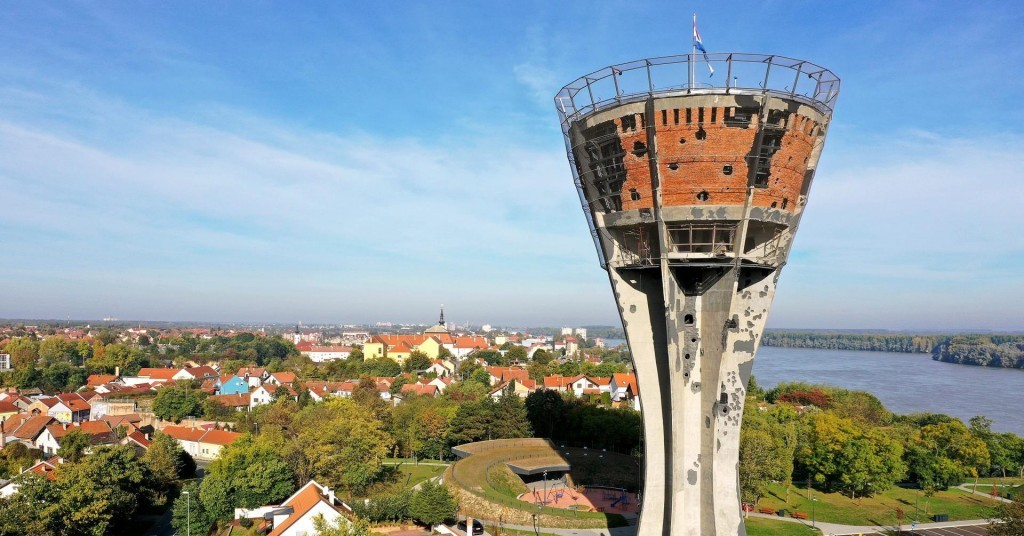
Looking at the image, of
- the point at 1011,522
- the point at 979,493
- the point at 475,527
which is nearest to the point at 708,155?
the point at 1011,522

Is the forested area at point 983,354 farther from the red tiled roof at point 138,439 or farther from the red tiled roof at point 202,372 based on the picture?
the red tiled roof at point 138,439

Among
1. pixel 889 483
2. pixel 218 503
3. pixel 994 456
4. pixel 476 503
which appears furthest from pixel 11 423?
pixel 994 456

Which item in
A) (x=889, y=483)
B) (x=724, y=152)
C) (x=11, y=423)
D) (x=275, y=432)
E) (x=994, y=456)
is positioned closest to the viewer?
(x=724, y=152)

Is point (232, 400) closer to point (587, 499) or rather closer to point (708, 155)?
point (587, 499)

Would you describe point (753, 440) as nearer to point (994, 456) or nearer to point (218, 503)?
point (994, 456)

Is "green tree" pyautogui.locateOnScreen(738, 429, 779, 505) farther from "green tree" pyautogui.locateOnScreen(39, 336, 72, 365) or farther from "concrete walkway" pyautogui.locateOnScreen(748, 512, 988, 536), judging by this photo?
"green tree" pyautogui.locateOnScreen(39, 336, 72, 365)
